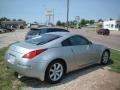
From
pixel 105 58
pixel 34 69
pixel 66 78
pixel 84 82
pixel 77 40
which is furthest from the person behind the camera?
pixel 105 58

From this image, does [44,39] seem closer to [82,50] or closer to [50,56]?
[50,56]

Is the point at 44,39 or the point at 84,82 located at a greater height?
the point at 44,39

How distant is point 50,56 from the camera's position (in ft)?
20.6

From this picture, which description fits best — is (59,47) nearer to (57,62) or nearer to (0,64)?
(57,62)

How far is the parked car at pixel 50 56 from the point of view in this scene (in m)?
6.08

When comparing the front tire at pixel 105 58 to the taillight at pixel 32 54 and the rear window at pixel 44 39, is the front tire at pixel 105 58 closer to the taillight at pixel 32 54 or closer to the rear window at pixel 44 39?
the rear window at pixel 44 39

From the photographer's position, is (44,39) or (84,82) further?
(44,39)

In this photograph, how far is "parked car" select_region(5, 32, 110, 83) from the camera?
6.08 m

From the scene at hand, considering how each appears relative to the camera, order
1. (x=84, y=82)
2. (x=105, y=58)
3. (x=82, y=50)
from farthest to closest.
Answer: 1. (x=105, y=58)
2. (x=82, y=50)
3. (x=84, y=82)

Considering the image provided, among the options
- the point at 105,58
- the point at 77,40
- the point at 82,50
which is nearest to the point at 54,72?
the point at 82,50

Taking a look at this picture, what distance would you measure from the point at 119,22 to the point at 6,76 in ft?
297

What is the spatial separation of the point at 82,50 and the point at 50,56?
1.64 m

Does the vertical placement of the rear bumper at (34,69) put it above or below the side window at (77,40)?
below

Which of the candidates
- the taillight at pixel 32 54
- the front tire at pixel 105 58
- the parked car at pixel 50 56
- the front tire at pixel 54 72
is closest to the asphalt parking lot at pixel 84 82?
the front tire at pixel 54 72
